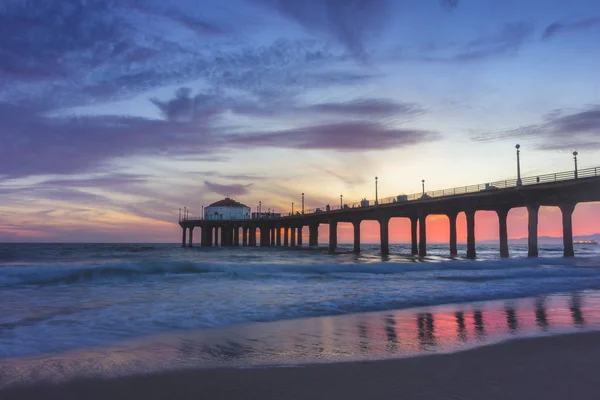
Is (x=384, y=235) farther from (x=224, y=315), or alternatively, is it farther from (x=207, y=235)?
(x=207, y=235)

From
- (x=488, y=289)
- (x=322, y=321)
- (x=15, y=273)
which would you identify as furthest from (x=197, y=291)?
(x=15, y=273)

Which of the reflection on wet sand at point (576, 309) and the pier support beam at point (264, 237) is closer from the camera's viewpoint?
the reflection on wet sand at point (576, 309)

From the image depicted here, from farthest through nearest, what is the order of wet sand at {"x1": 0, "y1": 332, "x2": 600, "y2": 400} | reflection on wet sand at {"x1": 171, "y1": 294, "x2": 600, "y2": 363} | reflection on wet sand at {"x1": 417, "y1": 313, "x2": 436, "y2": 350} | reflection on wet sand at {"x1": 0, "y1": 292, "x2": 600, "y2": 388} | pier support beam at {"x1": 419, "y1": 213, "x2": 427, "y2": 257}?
pier support beam at {"x1": 419, "y1": 213, "x2": 427, "y2": 257} < reflection on wet sand at {"x1": 417, "y1": 313, "x2": 436, "y2": 350} < reflection on wet sand at {"x1": 171, "y1": 294, "x2": 600, "y2": 363} < reflection on wet sand at {"x1": 0, "y1": 292, "x2": 600, "y2": 388} < wet sand at {"x1": 0, "y1": 332, "x2": 600, "y2": 400}

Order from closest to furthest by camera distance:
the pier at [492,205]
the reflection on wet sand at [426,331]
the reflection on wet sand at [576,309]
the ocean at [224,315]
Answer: the ocean at [224,315] → the reflection on wet sand at [426,331] → the reflection on wet sand at [576,309] → the pier at [492,205]

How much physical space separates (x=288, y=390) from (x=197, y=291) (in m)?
13.7

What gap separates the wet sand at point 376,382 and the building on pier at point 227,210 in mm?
129343

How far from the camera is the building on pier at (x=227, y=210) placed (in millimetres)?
136125

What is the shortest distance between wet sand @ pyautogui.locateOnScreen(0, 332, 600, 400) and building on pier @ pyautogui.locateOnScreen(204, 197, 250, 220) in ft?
424

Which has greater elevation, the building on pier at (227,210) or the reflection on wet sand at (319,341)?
the building on pier at (227,210)

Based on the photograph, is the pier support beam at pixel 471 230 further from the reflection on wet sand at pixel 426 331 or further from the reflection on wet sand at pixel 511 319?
the reflection on wet sand at pixel 426 331

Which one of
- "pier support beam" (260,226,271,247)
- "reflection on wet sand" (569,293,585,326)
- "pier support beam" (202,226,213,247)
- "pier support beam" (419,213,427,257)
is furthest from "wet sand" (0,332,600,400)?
"pier support beam" (202,226,213,247)

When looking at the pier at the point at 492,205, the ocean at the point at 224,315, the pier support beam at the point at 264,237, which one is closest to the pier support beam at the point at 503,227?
the pier at the point at 492,205

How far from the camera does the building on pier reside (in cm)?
13612

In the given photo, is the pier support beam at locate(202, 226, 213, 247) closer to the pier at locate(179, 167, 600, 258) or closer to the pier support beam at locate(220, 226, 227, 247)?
the pier support beam at locate(220, 226, 227, 247)
